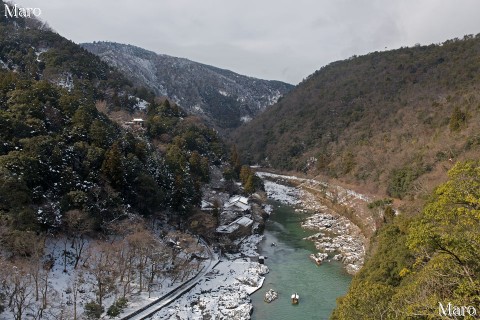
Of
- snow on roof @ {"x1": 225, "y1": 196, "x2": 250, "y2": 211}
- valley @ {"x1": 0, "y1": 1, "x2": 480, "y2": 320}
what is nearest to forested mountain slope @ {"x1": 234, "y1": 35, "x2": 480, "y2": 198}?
valley @ {"x1": 0, "y1": 1, "x2": 480, "y2": 320}

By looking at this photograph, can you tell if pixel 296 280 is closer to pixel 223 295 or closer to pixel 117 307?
pixel 223 295

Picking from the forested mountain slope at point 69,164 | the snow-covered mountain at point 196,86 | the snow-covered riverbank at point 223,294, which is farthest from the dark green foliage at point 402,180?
the snow-covered mountain at point 196,86

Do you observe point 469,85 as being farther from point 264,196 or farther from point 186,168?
point 186,168

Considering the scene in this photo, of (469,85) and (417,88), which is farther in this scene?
(417,88)

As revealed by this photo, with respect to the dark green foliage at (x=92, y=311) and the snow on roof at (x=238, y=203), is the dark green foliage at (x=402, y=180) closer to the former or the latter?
the snow on roof at (x=238, y=203)

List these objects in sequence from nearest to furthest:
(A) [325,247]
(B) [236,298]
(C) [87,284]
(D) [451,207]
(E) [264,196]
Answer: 1. (D) [451,207]
2. (C) [87,284]
3. (B) [236,298]
4. (A) [325,247]
5. (E) [264,196]

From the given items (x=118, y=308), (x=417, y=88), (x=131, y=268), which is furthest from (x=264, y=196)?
(x=417, y=88)
